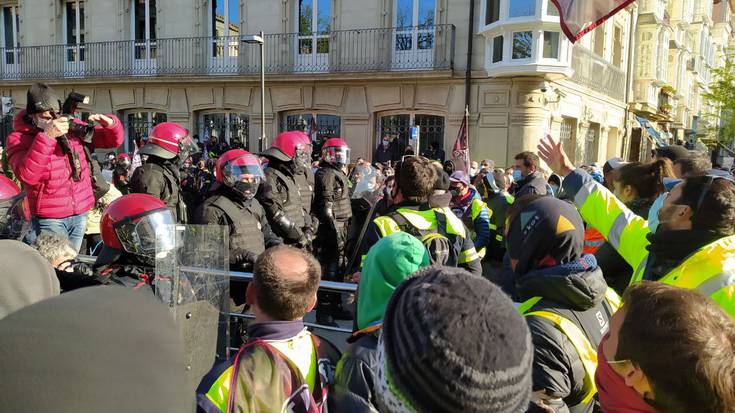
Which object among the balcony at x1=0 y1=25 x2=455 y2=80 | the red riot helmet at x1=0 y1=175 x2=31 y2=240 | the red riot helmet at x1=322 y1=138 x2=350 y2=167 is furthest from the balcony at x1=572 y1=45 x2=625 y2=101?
the red riot helmet at x1=0 y1=175 x2=31 y2=240

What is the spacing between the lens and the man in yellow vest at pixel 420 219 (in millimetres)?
3279

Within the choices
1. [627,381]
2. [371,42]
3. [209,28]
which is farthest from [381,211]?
[209,28]

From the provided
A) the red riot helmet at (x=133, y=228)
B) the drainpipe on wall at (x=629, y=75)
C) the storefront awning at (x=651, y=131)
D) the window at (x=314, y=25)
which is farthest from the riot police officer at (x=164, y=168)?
the storefront awning at (x=651, y=131)

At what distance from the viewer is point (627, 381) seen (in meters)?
1.31

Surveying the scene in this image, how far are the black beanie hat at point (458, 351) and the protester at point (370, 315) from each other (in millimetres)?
633

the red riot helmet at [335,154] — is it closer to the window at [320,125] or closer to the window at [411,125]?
the window at [411,125]

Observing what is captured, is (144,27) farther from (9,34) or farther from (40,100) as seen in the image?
(40,100)

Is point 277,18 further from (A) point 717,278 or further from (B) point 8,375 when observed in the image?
(B) point 8,375

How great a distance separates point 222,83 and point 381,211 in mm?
12479

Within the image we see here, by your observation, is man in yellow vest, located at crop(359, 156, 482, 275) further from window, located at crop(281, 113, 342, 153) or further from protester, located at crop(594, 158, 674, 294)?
window, located at crop(281, 113, 342, 153)

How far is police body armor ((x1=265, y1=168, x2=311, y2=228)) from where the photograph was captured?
531cm

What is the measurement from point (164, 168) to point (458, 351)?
14.7ft

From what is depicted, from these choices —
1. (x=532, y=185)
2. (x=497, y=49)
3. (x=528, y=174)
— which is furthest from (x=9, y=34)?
(x=532, y=185)

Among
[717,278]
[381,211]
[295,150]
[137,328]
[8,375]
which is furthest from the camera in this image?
[295,150]
